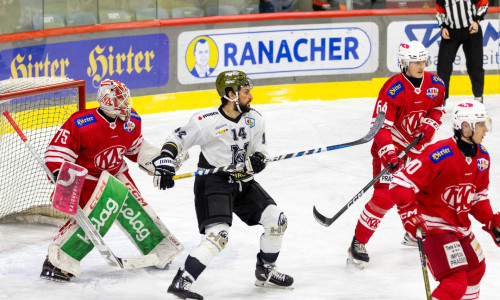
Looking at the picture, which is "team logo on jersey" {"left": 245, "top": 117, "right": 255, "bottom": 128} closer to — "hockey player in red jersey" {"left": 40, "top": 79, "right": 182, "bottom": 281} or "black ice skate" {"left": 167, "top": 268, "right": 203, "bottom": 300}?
"hockey player in red jersey" {"left": 40, "top": 79, "right": 182, "bottom": 281}

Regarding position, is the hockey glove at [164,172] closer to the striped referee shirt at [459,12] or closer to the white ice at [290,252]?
the white ice at [290,252]

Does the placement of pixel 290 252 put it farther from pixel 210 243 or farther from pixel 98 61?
pixel 98 61

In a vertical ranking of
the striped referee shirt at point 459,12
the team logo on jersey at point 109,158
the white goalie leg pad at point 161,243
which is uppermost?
the striped referee shirt at point 459,12

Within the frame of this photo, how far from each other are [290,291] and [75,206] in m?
1.13

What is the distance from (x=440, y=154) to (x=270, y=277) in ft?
4.15

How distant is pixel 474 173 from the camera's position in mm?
3951

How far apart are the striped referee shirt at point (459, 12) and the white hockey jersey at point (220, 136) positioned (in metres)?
4.63

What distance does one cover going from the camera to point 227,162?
468 cm

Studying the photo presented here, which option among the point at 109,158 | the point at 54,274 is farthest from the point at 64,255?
the point at 109,158

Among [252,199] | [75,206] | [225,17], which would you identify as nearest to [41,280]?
[75,206]

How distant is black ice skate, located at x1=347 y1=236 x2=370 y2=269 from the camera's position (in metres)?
5.14

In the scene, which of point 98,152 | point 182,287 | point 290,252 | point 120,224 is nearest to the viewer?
point 182,287

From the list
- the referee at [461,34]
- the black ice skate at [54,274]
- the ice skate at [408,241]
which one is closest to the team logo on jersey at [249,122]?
the black ice skate at [54,274]

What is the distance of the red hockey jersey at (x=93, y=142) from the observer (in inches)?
189
